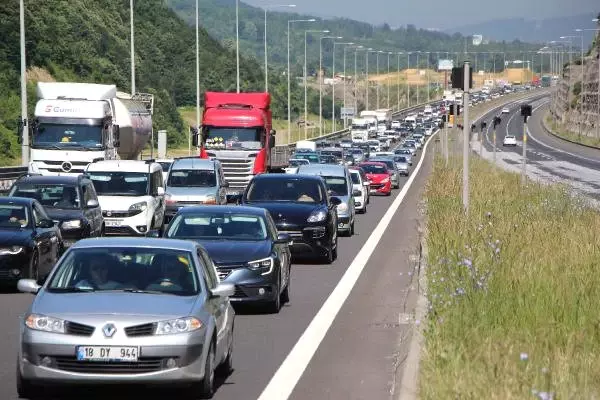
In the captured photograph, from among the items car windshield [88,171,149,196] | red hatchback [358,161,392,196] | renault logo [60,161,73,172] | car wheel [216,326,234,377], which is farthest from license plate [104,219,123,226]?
red hatchback [358,161,392,196]

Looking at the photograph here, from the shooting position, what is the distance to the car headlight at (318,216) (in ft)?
90.4

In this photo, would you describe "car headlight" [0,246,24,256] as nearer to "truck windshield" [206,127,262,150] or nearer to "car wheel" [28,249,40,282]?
"car wheel" [28,249,40,282]

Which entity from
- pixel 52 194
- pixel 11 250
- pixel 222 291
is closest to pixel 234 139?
pixel 52 194

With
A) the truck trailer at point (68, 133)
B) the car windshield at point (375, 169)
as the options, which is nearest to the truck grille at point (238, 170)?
the truck trailer at point (68, 133)

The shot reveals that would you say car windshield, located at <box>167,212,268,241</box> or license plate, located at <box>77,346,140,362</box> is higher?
license plate, located at <box>77,346,140,362</box>

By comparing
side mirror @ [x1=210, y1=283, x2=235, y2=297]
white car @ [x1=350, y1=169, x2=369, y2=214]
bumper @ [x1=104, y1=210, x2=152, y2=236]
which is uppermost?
side mirror @ [x1=210, y1=283, x2=235, y2=297]

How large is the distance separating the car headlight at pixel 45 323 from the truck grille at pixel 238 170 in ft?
131

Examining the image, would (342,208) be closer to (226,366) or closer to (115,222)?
(115,222)

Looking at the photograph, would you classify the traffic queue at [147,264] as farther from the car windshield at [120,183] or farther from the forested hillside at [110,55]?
the forested hillside at [110,55]

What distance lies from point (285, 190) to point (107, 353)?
17.7 metres

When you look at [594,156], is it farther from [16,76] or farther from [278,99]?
[16,76]

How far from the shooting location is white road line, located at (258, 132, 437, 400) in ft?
43.4

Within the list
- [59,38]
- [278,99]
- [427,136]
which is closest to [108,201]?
[59,38]

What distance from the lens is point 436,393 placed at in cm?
920
